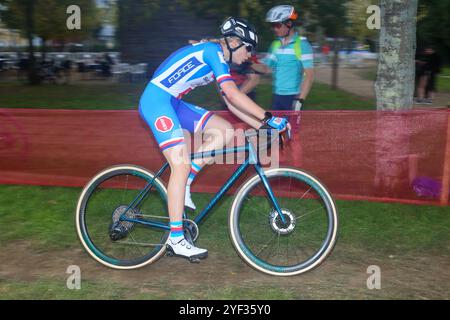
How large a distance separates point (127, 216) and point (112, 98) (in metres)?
16.0

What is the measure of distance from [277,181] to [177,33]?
13.9 m

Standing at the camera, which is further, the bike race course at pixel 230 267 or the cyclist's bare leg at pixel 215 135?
the cyclist's bare leg at pixel 215 135

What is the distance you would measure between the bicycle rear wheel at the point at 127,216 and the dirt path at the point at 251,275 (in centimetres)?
12

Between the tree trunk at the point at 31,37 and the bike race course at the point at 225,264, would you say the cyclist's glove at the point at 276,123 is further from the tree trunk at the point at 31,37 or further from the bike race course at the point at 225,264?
the tree trunk at the point at 31,37

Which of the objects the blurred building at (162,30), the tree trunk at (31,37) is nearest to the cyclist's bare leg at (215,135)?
the blurred building at (162,30)

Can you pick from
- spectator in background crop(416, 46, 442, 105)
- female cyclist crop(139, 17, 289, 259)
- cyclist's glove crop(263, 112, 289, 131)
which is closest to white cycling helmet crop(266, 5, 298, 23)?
female cyclist crop(139, 17, 289, 259)

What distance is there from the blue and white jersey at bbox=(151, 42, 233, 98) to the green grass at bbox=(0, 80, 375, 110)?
35.9 feet

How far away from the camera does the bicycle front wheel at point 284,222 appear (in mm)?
4152

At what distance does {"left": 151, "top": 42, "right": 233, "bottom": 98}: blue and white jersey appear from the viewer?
4078mm

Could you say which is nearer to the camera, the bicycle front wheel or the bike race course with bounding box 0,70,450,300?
the bike race course with bounding box 0,70,450,300

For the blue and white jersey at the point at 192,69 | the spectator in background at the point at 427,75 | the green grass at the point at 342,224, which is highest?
the blue and white jersey at the point at 192,69

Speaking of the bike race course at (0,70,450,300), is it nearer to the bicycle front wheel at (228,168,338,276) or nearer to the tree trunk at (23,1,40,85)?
the bicycle front wheel at (228,168,338,276)

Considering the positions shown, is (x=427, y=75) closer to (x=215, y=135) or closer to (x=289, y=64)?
(x=289, y=64)

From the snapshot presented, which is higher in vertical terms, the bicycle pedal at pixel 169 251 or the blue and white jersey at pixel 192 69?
the blue and white jersey at pixel 192 69
